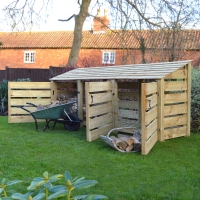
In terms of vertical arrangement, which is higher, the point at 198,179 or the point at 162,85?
the point at 162,85

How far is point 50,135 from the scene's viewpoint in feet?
21.4

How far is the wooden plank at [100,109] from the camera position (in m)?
5.89

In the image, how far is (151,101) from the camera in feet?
17.3

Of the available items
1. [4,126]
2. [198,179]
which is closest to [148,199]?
[198,179]

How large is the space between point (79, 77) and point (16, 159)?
3248 mm

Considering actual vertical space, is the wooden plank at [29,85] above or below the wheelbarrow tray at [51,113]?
above

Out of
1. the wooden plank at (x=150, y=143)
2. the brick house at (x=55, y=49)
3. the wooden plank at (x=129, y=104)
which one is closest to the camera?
the wooden plank at (x=150, y=143)

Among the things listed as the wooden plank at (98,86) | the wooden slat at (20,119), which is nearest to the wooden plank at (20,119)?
the wooden slat at (20,119)

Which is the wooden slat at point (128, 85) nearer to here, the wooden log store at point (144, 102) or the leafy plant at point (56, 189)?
the wooden log store at point (144, 102)

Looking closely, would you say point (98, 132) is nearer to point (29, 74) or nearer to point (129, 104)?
point (129, 104)

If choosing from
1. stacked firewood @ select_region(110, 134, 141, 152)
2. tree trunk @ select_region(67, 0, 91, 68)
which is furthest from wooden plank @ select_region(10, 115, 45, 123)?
tree trunk @ select_region(67, 0, 91, 68)

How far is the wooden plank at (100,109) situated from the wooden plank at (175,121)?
1273 mm

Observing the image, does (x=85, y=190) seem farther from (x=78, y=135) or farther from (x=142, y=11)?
(x=142, y=11)

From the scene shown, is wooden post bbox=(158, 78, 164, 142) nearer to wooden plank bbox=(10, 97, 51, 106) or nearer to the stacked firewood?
the stacked firewood
